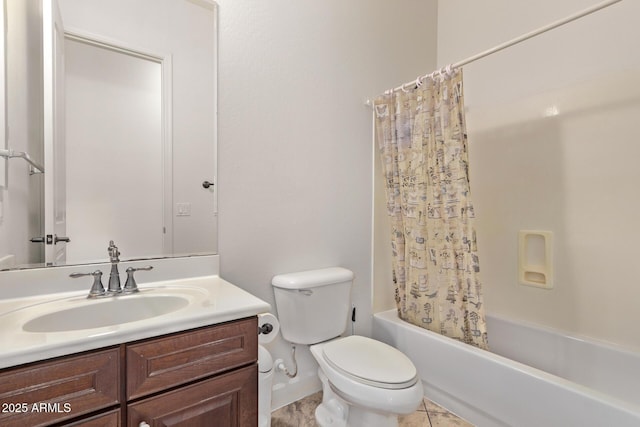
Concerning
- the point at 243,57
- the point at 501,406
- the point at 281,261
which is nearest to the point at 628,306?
the point at 501,406

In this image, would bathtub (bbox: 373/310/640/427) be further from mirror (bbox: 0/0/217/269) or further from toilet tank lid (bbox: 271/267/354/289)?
mirror (bbox: 0/0/217/269)

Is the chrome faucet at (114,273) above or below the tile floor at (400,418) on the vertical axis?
above

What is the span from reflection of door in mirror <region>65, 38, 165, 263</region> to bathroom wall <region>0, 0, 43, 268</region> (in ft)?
0.29

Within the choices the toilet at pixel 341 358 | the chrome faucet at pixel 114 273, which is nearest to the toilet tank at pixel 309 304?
the toilet at pixel 341 358

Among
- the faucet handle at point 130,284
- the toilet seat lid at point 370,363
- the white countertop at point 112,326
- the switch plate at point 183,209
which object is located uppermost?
the switch plate at point 183,209

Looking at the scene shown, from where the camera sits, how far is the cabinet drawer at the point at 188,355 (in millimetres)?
789

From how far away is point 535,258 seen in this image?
1.85 metres

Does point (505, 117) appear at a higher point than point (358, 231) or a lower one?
higher

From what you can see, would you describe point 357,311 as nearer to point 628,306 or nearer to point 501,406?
point 501,406

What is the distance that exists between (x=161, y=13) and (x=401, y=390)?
1798 mm

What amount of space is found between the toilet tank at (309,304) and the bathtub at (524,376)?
0.47 m

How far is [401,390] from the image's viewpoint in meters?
1.20

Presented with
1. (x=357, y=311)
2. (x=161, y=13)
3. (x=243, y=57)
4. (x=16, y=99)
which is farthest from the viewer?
(x=357, y=311)

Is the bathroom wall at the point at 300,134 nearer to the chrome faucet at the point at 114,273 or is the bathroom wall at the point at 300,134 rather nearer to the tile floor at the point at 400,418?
the tile floor at the point at 400,418
